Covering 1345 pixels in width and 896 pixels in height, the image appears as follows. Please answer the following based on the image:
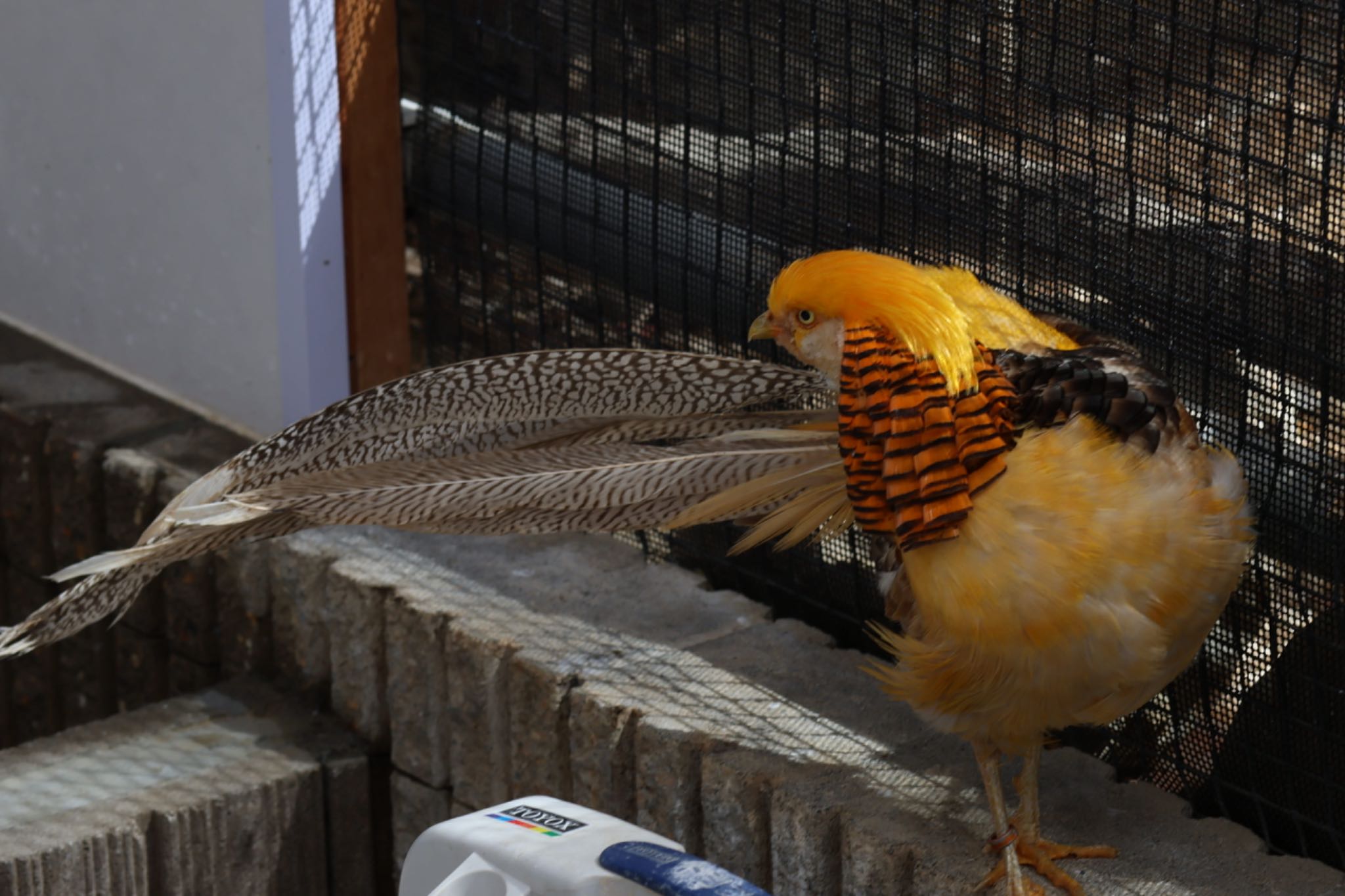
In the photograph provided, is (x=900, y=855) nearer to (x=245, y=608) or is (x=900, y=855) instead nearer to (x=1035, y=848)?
(x=1035, y=848)

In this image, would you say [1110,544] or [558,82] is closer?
[1110,544]

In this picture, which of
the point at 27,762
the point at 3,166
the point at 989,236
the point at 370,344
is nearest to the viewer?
the point at 989,236

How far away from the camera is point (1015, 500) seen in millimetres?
1852

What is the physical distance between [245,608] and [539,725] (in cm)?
78

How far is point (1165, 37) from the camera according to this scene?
217 centimetres

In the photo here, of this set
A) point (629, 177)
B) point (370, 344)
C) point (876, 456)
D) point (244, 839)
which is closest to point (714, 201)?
point (629, 177)

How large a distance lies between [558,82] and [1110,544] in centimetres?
154

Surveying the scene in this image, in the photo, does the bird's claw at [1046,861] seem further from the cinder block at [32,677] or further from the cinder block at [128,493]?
the cinder block at [32,677]

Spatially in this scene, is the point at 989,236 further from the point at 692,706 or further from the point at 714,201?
the point at 692,706

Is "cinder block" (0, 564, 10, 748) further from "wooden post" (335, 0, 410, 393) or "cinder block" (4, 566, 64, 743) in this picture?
"wooden post" (335, 0, 410, 393)

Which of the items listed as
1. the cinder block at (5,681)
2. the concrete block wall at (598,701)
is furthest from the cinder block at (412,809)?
the cinder block at (5,681)

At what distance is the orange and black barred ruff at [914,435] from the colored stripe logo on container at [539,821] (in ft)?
1.62

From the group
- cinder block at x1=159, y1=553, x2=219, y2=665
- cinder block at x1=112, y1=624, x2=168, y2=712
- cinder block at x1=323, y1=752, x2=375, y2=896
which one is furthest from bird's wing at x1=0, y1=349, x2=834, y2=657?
cinder block at x1=112, y1=624, x2=168, y2=712

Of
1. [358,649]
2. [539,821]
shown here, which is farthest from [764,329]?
[358,649]
